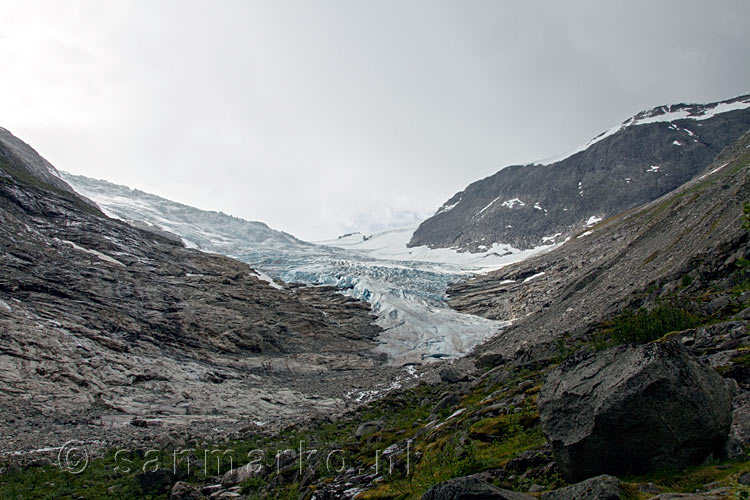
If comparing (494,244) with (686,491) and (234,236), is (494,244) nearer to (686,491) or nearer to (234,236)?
(234,236)

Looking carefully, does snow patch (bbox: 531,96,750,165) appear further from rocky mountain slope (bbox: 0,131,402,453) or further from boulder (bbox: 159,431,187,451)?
boulder (bbox: 159,431,187,451)

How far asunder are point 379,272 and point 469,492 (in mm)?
72024

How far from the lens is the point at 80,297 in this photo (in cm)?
3359

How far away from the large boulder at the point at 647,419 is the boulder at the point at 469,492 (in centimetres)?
112

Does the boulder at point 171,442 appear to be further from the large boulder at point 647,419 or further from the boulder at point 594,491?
the boulder at point 594,491

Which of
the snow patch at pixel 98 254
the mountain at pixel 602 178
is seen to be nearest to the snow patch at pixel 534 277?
the mountain at pixel 602 178

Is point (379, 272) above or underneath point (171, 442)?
above

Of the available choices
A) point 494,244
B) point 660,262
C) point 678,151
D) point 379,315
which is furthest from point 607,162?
point 660,262

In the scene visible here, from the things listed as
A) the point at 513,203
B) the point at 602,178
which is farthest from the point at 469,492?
the point at 513,203

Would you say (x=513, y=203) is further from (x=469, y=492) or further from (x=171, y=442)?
(x=469, y=492)

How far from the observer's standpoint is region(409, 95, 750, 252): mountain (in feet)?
401

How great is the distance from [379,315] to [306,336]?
14967 mm

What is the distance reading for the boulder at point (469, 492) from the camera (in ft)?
13.9

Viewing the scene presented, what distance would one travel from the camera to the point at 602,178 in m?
134
